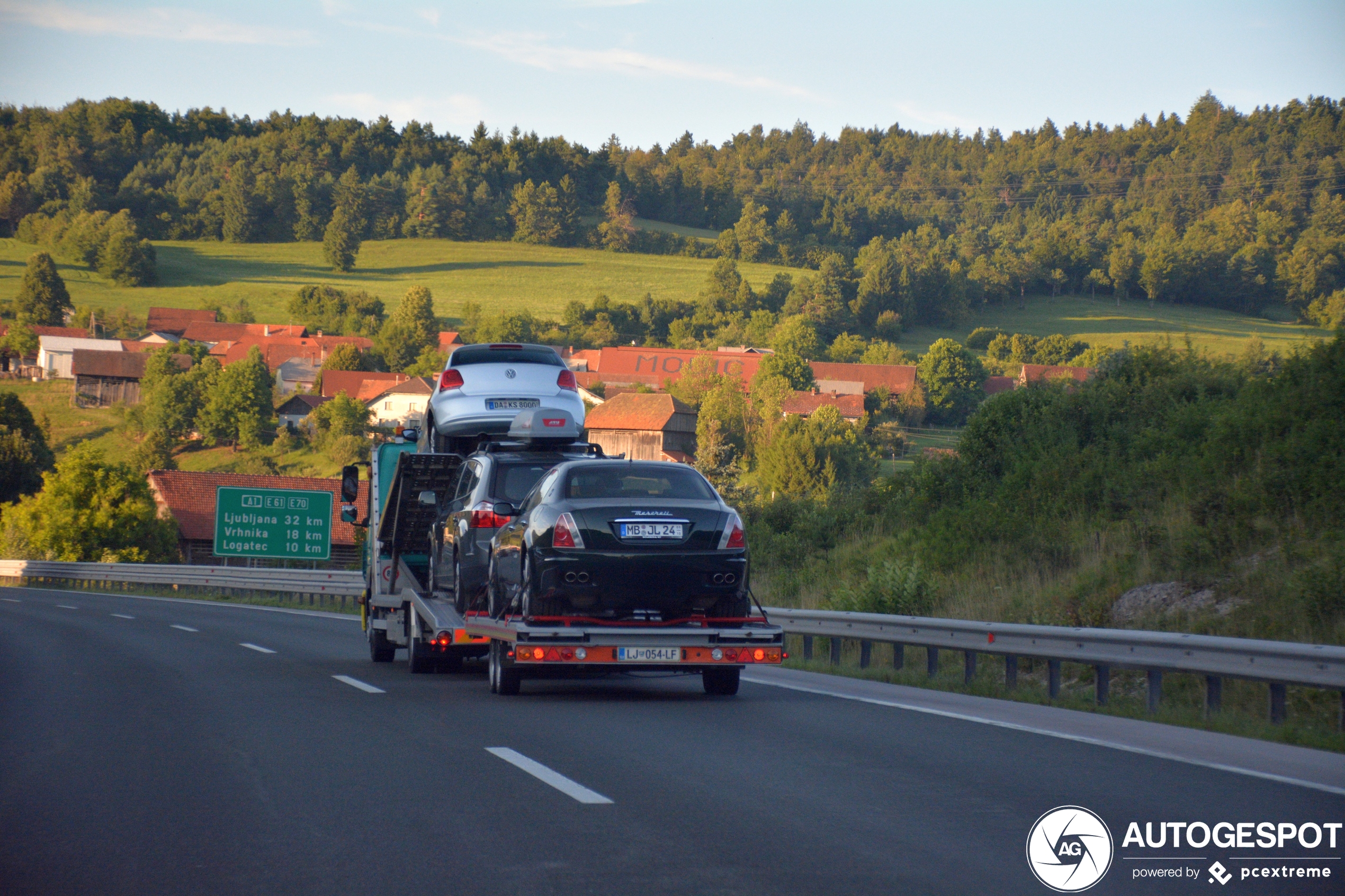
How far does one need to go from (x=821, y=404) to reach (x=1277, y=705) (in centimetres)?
10408

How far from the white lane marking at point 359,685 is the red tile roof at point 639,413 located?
315 feet

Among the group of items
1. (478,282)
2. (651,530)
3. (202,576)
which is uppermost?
(478,282)

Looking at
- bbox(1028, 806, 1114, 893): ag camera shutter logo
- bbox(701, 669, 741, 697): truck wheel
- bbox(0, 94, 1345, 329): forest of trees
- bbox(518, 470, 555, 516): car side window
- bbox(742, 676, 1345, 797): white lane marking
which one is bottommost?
bbox(701, 669, 741, 697): truck wheel

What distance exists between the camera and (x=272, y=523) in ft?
126

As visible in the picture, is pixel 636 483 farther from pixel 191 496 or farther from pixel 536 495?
pixel 191 496

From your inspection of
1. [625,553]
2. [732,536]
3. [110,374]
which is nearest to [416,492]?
[625,553]

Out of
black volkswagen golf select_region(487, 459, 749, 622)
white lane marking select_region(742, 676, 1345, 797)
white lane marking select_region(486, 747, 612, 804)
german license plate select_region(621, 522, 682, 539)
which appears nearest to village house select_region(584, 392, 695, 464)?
white lane marking select_region(742, 676, 1345, 797)

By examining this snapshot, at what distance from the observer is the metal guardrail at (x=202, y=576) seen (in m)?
33.0

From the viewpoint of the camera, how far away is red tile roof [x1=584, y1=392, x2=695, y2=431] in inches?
4343

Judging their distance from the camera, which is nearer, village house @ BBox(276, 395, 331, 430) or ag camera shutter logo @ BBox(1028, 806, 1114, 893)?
ag camera shutter logo @ BBox(1028, 806, 1114, 893)

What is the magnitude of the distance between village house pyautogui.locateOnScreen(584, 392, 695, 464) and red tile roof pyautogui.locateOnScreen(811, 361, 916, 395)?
64.9ft

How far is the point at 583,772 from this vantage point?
24.2ft

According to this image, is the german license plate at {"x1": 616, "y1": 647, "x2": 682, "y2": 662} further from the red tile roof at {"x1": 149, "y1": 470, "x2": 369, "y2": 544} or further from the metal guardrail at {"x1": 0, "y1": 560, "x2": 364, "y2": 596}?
the red tile roof at {"x1": 149, "y1": 470, "x2": 369, "y2": 544}

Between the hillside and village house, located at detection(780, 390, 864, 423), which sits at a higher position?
the hillside
